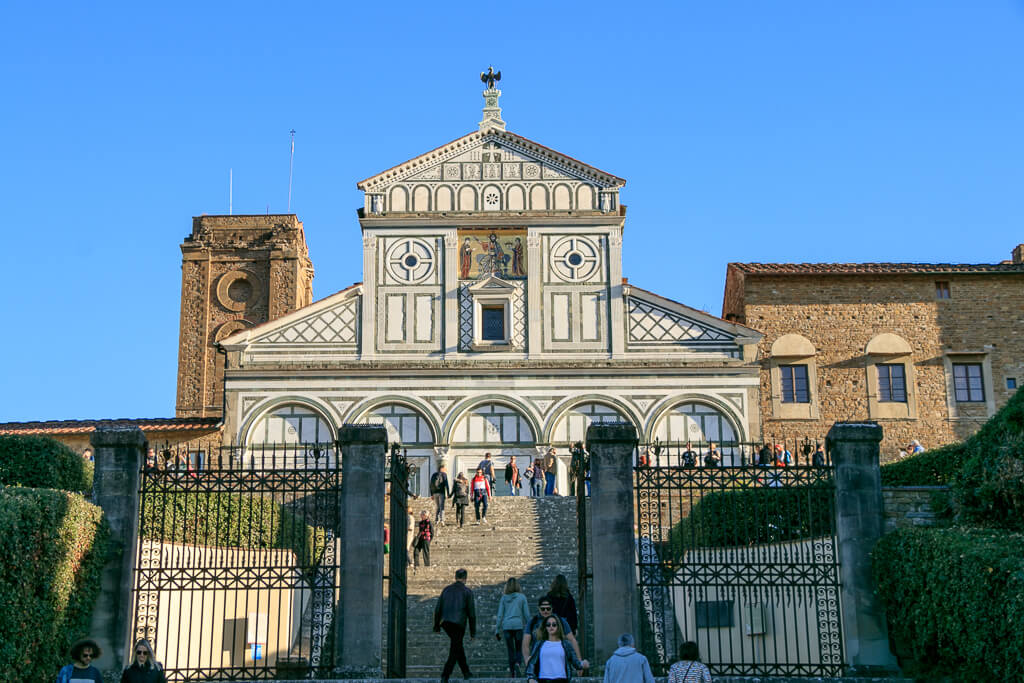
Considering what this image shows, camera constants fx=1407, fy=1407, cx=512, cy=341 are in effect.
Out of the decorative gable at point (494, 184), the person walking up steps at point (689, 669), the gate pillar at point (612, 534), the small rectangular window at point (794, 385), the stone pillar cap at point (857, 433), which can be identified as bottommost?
the person walking up steps at point (689, 669)

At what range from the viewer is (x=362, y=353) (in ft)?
136

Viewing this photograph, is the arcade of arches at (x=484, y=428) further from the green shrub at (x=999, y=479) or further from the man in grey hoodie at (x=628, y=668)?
the man in grey hoodie at (x=628, y=668)

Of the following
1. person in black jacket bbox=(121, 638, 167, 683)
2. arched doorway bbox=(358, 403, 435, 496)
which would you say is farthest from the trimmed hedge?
arched doorway bbox=(358, 403, 435, 496)

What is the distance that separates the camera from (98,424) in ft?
140

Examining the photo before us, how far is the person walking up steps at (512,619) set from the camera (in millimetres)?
17234

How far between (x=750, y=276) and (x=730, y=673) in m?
28.2

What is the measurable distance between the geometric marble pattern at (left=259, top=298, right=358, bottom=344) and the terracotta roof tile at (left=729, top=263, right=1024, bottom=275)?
479 inches

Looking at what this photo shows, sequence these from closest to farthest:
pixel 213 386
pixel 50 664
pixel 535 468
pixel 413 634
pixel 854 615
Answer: pixel 50 664
pixel 854 615
pixel 413 634
pixel 535 468
pixel 213 386

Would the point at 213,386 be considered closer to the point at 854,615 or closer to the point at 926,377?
the point at 926,377

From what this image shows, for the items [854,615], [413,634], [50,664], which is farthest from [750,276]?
[50,664]

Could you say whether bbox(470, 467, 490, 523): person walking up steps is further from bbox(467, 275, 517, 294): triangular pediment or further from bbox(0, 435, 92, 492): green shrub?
bbox(467, 275, 517, 294): triangular pediment

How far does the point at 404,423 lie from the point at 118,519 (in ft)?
78.1

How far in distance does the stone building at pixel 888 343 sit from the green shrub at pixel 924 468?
14.6 metres

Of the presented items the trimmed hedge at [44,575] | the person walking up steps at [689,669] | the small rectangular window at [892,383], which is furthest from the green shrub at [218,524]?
the small rectangular window at [892,383]
